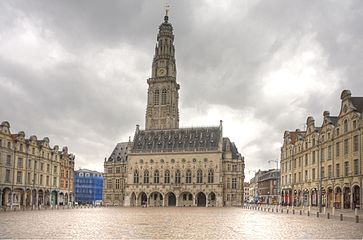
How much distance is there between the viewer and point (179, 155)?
107938 mm

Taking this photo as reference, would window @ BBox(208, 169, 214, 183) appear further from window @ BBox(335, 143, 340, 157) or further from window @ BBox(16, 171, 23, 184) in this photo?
window @ BBox(335, 143, 340, 157)

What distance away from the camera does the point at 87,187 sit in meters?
156

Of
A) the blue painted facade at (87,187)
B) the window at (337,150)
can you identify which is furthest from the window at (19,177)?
the blue painted facade at (87,187)

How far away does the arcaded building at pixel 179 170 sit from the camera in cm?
10500

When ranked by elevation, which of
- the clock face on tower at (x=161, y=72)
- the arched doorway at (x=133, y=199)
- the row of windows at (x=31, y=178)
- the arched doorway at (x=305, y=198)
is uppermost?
the clock face on tower at (x=161, y=72)

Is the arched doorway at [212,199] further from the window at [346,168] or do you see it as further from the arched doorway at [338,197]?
the window at [346,168]

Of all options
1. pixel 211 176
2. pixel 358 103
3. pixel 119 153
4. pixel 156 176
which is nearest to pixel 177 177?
pixel 156 176

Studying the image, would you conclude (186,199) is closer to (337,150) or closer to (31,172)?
(31,172)

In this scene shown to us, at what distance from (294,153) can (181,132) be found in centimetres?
3626

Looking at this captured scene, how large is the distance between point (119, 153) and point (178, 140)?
65.8 feet

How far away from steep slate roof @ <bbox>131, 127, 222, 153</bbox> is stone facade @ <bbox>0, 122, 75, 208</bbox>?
19.7 metres

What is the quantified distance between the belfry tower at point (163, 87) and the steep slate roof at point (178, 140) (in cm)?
1239

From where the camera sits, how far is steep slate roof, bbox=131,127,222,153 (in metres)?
108

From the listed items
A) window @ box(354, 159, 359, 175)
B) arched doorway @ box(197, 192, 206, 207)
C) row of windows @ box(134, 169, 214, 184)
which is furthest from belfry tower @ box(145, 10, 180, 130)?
window @ box(354, 159, 359, 175)
